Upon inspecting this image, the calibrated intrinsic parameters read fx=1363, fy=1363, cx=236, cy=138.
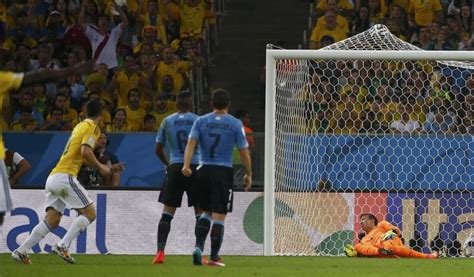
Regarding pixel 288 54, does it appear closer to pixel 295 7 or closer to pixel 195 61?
pixel 195 61

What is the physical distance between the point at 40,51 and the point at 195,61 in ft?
8.88

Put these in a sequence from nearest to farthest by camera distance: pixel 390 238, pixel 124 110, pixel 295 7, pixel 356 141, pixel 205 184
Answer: pixel 205 184 → pixel 390 238 → pixel 356 141 → pixel 124 110 → pixel 295 7

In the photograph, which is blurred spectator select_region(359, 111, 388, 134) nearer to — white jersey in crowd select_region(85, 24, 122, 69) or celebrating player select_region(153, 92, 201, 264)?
celebrating player select_region(153, 92, 201, 264)

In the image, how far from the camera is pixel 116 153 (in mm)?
19766

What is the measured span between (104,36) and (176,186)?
8773 mm

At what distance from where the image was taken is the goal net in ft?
60.2

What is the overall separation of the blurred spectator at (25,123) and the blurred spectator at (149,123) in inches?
69.1

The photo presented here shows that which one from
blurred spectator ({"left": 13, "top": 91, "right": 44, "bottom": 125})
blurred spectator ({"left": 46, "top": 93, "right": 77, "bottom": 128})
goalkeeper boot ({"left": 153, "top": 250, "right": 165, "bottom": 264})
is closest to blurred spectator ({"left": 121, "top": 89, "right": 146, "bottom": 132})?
blurred spectator ({"left": 46, "top": 93, "right": 77, "bottom": 128})

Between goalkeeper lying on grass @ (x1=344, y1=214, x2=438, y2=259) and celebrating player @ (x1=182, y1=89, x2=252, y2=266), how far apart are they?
3.36m

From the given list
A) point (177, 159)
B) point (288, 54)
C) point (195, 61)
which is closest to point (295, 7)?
point (195, 61)

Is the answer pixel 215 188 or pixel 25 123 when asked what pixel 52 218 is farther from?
pixel 25 123

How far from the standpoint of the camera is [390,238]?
17547 millimetres

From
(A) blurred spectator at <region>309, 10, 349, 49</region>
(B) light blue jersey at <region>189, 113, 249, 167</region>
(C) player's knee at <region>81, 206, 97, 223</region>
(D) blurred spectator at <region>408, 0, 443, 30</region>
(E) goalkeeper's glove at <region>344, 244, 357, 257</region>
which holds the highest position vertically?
(D) blurred spectator at <region>408, 0, 443, 30</region>

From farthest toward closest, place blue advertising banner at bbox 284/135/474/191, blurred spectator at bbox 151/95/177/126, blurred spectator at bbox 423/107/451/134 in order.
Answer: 1. blurred spectator at bbox 151/95/177/126
2. blurred spectator at bbox 423/107/451/134
3. blue advertising banner at bbox 284/135/474/191
